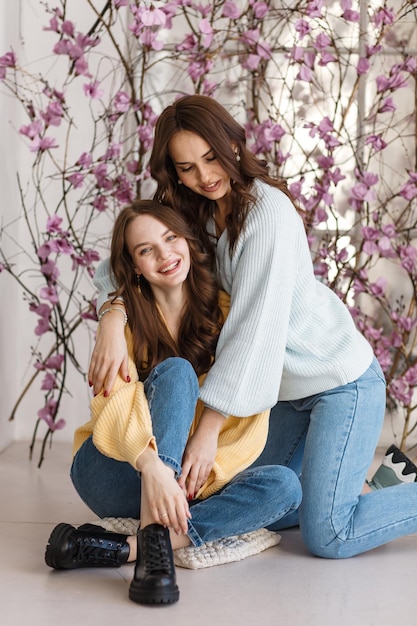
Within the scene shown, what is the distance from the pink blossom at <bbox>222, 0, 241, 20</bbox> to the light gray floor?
1769mm

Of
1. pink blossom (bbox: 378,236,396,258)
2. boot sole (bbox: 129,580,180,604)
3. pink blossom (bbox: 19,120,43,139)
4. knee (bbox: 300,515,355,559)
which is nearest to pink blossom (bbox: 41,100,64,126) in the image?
pink blossom (bbox: 19,120,43,139)

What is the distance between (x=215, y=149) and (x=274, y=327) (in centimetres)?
42

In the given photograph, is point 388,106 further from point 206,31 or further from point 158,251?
point 158,251

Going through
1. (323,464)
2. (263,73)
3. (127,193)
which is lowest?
(323,464)

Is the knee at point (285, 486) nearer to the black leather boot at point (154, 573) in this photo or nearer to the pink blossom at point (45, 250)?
the black leather boot at point (154, 573)

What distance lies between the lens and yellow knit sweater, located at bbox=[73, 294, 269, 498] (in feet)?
6.42

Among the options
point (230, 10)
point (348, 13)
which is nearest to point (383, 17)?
point (348, 13)

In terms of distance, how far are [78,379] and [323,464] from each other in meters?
1.56

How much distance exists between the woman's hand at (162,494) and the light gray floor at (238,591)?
0.16 metres

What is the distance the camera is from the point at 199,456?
2.04m

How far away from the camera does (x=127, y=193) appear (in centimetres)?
312

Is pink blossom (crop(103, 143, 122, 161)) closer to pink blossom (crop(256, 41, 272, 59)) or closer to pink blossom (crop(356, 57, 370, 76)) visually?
pink blossom (crop(256, 41, 272, 59))

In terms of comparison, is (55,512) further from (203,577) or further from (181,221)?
(181,221)

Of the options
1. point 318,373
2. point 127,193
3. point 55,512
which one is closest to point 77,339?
point 127,193
